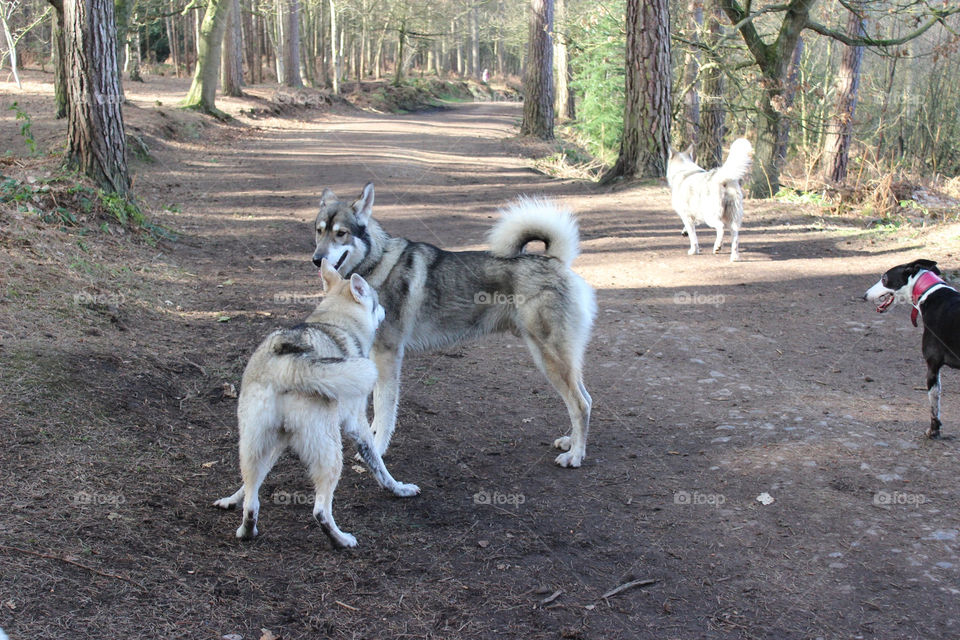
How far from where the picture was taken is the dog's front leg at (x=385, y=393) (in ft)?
17.3

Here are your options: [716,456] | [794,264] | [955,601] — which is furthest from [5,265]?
[794,264]

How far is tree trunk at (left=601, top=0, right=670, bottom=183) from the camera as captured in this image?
15.0 m

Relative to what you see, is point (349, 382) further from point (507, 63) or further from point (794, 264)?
point (507, 63)

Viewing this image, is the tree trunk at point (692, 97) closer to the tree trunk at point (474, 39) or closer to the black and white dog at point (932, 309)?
the black and white dog at point (932, 309)

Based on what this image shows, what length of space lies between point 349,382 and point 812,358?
541cm

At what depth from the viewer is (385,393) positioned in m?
5.27

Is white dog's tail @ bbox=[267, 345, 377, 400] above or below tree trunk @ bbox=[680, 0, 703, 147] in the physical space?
below

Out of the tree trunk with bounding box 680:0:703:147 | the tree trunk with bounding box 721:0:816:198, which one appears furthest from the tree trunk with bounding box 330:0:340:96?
the tree trunk with bounding box 721:0:816:198

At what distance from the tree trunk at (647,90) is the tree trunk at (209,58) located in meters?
15.0

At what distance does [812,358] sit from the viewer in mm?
7309

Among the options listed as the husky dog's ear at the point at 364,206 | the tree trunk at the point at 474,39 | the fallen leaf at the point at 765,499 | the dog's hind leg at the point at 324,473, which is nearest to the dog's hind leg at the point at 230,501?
the dog's hind leg at the point at 324,473

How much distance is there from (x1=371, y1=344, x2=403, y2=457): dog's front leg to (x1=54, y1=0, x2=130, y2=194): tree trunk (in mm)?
7158

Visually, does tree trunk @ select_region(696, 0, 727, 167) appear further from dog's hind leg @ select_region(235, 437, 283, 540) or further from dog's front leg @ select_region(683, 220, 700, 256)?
dog's hind leg @ select_region(235, 437, 283, 540)

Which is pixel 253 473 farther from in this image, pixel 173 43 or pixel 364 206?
pixel 173 43
